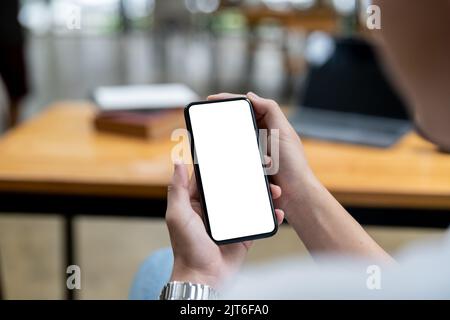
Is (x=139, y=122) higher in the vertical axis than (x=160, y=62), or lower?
higher

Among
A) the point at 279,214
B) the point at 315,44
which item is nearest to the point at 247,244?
the point at 279,214

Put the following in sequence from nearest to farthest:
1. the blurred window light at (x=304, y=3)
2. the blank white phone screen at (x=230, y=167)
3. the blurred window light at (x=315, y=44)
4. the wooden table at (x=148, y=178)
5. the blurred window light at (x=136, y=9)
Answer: the blank white phone screen at (x=230, y=167)
the blurred window light at (x=136, y=9)
the wooden table at (x=148, y=178)
the blurred window light at (x=304, y=3)
the blurred window light at (x=315, y=44)

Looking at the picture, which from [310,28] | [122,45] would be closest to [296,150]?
[310,28]

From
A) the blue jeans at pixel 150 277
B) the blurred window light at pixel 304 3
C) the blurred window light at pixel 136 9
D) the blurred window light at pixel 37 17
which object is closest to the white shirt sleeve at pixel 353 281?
the blue jeans at pixel 150 277

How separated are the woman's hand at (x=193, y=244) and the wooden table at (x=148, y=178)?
23 cm

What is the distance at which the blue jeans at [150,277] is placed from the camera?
592mm

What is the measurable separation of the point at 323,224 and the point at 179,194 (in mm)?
105

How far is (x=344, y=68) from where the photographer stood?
3.76ft

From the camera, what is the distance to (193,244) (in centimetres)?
A: 42

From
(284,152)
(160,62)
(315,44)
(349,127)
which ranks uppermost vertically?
(284,152)

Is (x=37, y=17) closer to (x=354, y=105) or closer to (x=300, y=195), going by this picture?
(x=354, y=105)

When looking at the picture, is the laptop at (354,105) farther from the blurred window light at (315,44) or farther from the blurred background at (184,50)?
the blurred window light at (315,44)

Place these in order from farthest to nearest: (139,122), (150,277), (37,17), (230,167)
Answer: (37,17) < (139,122) < (150,277) < (230,167)

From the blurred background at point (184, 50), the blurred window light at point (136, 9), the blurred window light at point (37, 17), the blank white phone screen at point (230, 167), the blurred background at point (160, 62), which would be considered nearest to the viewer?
the blank white phone screen at point (230, 167)
